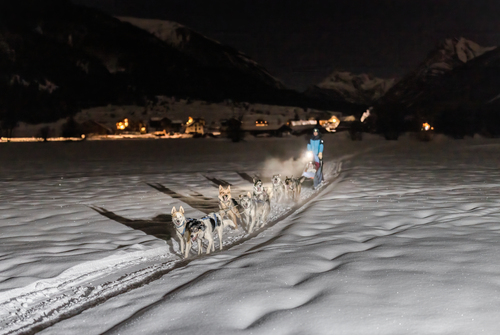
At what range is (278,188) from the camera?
36.2ft

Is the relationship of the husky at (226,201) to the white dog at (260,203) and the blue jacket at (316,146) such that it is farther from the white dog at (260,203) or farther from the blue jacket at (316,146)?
the blue jacket at (316,146)

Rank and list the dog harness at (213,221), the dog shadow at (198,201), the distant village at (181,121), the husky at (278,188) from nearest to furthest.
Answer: the dog harness at (213,221) → the husky at (278,188) → the dog shadow at (198,201) → the distant village at (181,121)

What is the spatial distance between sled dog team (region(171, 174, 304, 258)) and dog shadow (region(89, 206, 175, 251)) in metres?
0.85

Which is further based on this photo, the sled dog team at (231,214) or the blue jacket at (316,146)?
the blue jacket at (316,146)

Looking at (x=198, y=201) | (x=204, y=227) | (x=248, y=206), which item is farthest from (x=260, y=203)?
(x=198, y=201)

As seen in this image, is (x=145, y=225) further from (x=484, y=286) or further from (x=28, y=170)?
(x=28, y=170)

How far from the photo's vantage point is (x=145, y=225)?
29.5 ft

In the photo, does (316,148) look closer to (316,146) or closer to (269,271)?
(316,146)

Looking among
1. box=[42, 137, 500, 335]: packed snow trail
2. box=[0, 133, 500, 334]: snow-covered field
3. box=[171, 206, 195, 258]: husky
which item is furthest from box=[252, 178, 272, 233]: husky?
box=[171, 206, 195, 258]: husky

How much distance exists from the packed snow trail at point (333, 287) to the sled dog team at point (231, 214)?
36 cm

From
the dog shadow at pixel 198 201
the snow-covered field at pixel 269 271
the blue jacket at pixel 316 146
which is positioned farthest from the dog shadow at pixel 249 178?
the snow-covered field at pixel 269 271

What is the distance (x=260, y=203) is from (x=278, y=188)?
8.11 feet

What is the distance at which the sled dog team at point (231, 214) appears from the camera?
6406 millimetres

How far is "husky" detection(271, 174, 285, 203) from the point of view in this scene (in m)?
10.6
